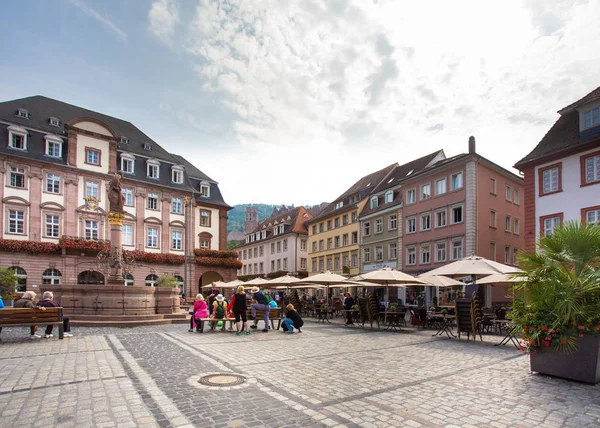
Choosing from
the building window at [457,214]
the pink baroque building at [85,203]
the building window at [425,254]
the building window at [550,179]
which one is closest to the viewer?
the building window at [550,179]

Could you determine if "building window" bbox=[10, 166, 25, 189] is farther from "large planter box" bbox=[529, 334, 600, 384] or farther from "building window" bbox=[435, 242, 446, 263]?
"large planter box" bbox=[529, 334, 600, 384]

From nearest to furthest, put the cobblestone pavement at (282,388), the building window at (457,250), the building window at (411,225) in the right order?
the cobblestone pavement at (282,388)
the building window at (457,250)
the building window at (411,225)

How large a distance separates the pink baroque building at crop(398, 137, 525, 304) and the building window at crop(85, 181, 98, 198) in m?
27.9

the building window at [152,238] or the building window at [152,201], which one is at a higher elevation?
the building window at [152,201]

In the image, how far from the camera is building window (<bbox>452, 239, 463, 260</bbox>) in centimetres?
3400

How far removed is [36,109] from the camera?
39.2 metres

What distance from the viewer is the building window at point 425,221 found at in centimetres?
3753

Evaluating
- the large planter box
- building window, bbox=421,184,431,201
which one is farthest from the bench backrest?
building window, bbox=421,184,431,201

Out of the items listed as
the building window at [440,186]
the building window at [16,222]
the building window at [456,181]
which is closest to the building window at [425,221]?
the building window at [440,186]

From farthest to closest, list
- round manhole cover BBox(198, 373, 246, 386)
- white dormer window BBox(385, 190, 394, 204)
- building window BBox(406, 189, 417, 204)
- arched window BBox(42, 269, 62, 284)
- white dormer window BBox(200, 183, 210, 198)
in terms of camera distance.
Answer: white dormer window BBox(200, 183, 210, 198) → white dormer window BBox(385, 190, 394, 204) → building window BBox(406, 189, 417, 204) → arched window BBox(42, 269, 62, 284) → round manhole cover BBox(198, 373, 246, 386)

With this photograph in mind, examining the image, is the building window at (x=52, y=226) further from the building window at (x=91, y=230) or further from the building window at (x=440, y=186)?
the building window at (x=440, y=186)

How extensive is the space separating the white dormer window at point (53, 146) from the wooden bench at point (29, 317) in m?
29.7

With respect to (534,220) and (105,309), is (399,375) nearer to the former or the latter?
(105,309)

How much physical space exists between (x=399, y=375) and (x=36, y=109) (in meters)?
42.1
